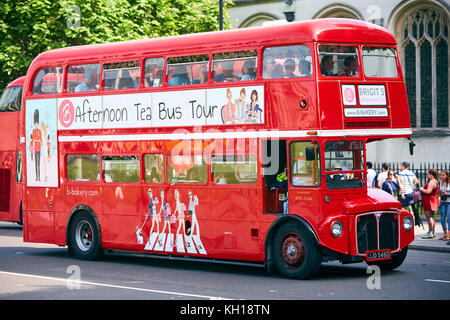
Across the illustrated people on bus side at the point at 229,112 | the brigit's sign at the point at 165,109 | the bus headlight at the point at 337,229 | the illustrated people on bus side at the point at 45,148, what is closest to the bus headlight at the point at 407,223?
the bus headlight at the point at 337,229

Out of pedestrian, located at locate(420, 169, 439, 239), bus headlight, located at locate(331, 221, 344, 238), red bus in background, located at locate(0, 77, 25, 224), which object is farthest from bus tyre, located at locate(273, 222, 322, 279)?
red bus in background, located at locate(0, 77, 25, 224)

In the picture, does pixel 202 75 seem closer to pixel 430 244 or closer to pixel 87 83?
pixel 87 83

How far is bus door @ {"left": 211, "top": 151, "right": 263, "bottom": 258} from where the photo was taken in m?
14.7

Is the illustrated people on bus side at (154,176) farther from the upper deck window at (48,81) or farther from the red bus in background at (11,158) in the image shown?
the red bus in background at (11,158)

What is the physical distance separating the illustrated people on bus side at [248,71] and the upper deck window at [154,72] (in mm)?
1900

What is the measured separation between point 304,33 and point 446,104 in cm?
2135

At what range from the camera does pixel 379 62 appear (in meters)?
14.5

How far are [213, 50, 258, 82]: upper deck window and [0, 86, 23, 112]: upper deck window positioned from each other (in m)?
11.1

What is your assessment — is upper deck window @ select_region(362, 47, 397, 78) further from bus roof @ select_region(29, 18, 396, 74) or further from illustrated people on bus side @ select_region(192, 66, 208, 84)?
illustrated people on bus side @ select_region(192, 66, 208, 84)

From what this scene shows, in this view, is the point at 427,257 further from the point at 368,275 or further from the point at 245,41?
the point at 245,41
